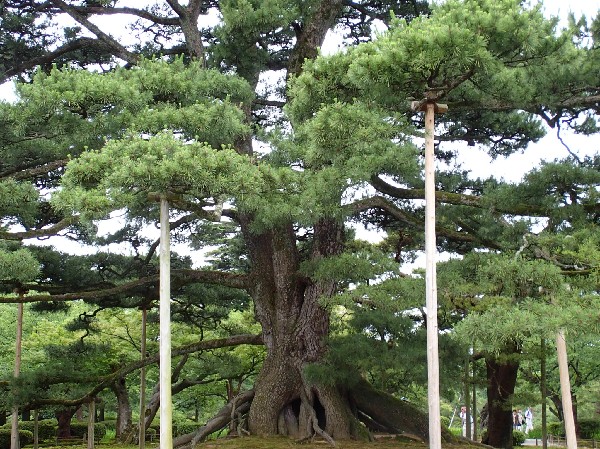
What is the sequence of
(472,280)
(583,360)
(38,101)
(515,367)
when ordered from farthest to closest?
(583,360)
(515,367)
(472,280)
(38,101)

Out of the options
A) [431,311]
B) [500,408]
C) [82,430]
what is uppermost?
[431,311]

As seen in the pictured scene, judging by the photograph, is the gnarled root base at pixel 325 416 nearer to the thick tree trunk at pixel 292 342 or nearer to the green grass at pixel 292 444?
the thick tree trunk at pixel 292 342

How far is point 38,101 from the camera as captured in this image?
548 centimetres

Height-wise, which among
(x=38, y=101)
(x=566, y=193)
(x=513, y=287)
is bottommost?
(x=513, y=287)

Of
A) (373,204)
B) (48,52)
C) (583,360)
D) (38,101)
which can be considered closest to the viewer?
(38,101)

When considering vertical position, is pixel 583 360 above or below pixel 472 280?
below

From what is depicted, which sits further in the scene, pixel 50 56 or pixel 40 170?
pixel 50 56

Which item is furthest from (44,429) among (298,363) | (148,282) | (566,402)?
(566,402)

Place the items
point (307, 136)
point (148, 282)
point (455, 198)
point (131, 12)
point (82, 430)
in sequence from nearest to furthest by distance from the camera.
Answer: point (307, 136) < point (455, 198) < point (131, 12) < point (148, 282) < point (82, 430)

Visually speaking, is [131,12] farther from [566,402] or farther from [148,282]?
[566,402]

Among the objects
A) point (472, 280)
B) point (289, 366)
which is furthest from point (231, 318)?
point (472, 280)

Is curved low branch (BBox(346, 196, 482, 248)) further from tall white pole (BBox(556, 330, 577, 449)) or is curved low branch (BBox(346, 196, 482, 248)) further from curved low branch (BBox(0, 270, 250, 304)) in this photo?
curved low branch (BBox(0, 270, 250, 304))

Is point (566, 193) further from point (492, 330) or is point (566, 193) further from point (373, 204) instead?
point (492, 330)

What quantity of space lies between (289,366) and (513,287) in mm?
4257
